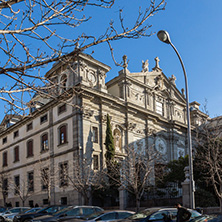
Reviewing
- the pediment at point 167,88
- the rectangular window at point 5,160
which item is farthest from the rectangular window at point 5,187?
the pediment at point 167,88

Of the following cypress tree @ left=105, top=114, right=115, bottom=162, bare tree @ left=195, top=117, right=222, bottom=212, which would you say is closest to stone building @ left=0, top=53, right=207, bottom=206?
cypress tree @ left=105, top=114, right=115, bottom=162

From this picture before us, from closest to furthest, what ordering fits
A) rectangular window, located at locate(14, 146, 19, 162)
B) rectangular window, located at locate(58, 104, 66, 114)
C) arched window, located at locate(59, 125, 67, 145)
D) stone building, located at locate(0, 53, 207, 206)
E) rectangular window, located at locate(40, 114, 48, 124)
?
1. stone building, located at locate(0, 53, 207, 206)
2. arched window, located at locate(59, 125, 67, 145)
3. rectangular window, located at locate(58, 104, 66, 114)
4. rectangular window, located at locate(40, 114, 48, 124)
5. rectangular window, located at locate(14, 146, 19, 162)

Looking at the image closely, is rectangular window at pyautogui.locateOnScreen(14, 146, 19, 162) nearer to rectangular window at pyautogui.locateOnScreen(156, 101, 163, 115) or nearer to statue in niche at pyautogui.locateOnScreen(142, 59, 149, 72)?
rectangular window at pyautogui.locateOnScreen(156, 101, 163, 115)

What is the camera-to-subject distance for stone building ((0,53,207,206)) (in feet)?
114

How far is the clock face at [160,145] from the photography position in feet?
145

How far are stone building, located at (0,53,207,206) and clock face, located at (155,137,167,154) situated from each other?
5.3 inches

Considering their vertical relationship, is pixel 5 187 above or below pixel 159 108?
below

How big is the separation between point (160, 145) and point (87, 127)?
547 inches

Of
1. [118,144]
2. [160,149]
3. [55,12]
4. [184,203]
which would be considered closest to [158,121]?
[160,149]

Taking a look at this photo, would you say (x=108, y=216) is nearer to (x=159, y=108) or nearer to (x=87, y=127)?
(x=87, y=127)

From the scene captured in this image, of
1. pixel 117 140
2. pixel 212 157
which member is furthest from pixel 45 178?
Result: pixel 212 157

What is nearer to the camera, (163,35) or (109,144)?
(163,35)

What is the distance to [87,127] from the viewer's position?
114 feet

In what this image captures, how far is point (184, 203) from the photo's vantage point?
2362 cm
